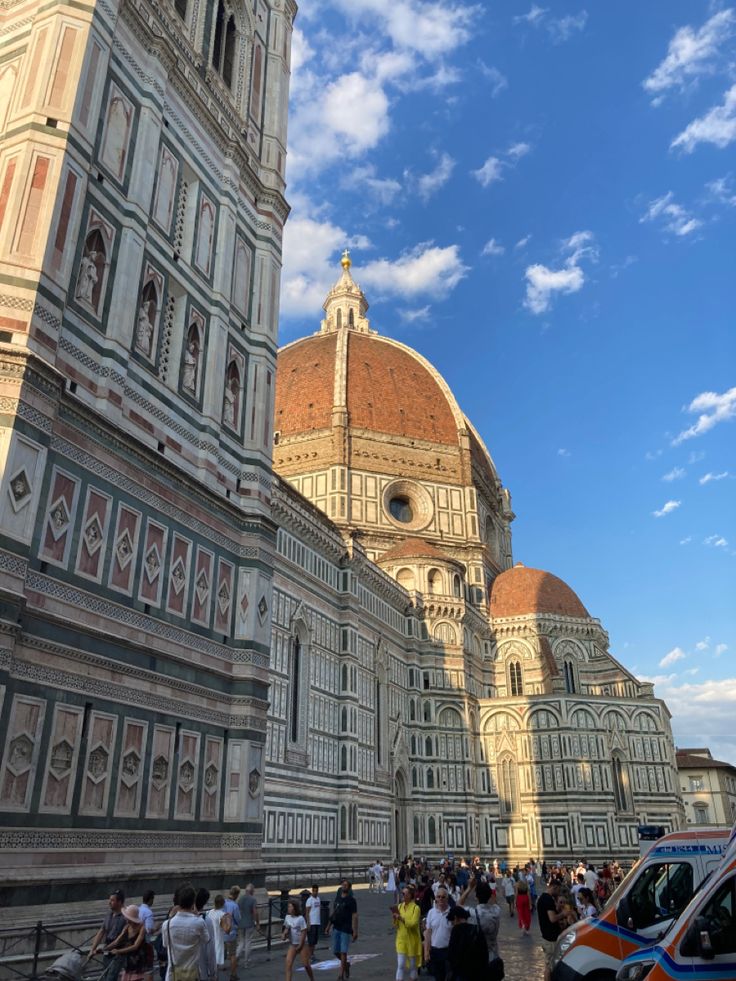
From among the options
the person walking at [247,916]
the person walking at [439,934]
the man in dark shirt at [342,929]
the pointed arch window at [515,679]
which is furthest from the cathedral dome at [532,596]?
the person walking at [439,934]

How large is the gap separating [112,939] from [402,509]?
194 feet

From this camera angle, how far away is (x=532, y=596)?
6444 centimetres

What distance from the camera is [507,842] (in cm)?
5441

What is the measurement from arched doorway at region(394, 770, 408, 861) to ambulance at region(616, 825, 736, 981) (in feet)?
148

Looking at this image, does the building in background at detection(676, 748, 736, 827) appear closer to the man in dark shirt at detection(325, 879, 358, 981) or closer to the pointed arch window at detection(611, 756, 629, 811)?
the pointed arch window at detection(611, 756, 629, 811)

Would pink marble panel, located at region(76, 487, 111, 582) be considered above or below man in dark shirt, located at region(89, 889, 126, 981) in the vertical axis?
above

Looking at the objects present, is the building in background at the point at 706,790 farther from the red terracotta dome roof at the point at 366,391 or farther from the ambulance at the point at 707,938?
the ambulance at the point at 707,938

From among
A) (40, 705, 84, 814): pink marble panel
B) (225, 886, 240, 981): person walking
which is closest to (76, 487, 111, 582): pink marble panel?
(40, 705, 84, 814): pink marble panel

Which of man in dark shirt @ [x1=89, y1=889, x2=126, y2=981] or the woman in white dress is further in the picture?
the woman in white dress

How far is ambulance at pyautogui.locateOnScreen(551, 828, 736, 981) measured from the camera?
30.8 ft

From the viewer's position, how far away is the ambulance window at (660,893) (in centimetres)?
973

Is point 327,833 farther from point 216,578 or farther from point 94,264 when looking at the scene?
point 94,264

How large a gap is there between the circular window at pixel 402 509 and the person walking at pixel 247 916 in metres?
52.4

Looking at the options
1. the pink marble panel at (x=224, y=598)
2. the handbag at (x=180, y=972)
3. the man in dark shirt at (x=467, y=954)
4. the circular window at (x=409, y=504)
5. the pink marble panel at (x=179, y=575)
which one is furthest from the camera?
the circular window at (x=409, y=504)
